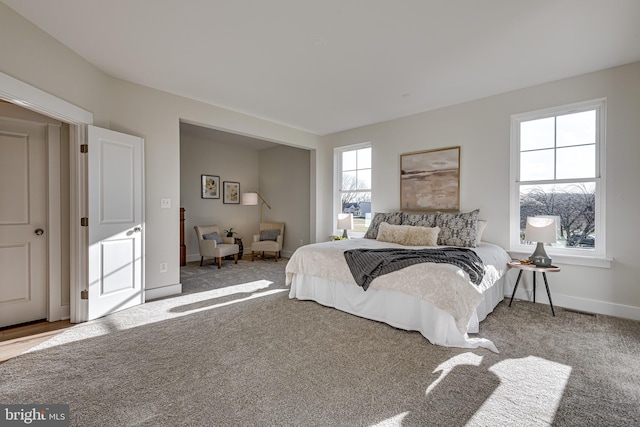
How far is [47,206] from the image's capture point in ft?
9.60

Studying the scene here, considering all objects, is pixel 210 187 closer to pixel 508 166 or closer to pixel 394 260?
pixel 394 260

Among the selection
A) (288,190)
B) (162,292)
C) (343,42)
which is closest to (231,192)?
(288,190)

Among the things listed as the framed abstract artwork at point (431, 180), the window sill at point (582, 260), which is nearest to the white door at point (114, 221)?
the framed abstract artwork at point (431, 180)

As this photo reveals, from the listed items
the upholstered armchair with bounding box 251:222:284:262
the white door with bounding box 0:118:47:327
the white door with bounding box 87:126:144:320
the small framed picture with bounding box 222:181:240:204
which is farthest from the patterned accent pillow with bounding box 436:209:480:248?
the small framed picture with bounding box 222:181:240:204

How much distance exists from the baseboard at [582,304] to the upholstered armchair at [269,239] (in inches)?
166

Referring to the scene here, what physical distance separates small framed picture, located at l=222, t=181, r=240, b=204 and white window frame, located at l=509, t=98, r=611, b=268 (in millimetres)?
5713

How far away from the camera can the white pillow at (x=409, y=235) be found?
3641 millimetres

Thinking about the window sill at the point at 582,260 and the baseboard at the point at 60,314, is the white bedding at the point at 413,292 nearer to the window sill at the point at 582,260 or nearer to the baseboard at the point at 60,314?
the window sill at the point at 582,260

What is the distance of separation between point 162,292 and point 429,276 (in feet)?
10.7

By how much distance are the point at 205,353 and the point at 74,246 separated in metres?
1.89

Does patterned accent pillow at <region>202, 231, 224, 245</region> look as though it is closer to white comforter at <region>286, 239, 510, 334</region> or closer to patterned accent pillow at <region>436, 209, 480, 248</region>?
white comforter at <region>286, 239, 510, 334</region>

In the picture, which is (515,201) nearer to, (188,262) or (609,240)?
(609,240)

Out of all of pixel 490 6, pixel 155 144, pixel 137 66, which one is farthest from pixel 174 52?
pixel 490 6

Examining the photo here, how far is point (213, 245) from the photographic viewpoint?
545 centimetres
